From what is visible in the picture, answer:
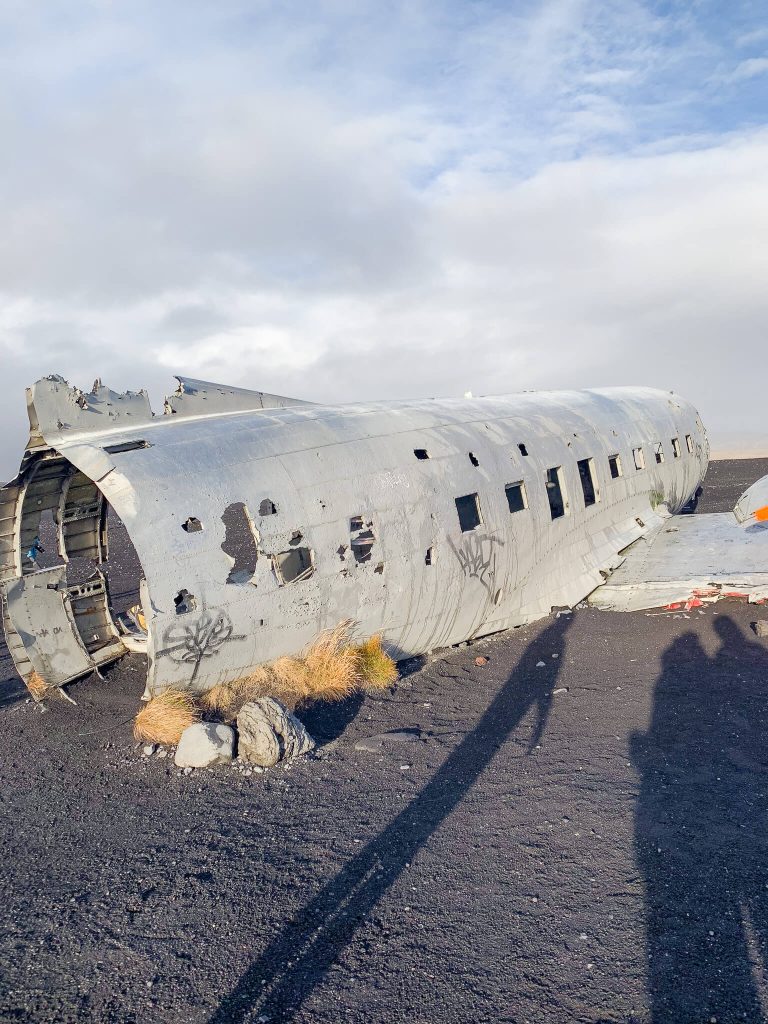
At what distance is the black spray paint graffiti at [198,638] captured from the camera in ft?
28.8

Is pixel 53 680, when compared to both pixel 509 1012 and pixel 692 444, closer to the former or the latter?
pixel 509 1012

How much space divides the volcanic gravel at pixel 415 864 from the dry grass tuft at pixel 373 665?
31 centimetres

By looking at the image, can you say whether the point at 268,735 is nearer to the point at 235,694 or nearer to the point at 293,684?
the point at 235,694

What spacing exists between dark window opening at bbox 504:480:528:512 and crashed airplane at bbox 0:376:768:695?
5 cm

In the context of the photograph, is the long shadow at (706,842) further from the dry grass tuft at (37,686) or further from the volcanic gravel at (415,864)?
the dry grass tuft at (37,686)

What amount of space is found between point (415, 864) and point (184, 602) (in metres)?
4.35

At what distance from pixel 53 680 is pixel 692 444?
21.1 metres

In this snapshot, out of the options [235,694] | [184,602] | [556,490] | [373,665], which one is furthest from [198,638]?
[556,490]

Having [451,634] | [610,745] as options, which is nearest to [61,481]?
[451,634]

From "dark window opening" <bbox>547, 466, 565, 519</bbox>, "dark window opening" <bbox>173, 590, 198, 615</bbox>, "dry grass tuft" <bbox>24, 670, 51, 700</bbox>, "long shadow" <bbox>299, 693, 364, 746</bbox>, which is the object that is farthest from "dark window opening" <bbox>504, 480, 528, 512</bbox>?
"dry grass tuft" <bbox>24, 670, 51, 700</bbox>

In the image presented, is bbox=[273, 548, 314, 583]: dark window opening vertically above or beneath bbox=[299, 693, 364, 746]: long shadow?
above

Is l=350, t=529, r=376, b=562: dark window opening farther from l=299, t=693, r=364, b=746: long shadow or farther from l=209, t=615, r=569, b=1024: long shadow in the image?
l=209, t=615, r=569, b=1024: long shadow

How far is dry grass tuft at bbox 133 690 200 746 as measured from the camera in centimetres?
895

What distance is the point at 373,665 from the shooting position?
10820mm
